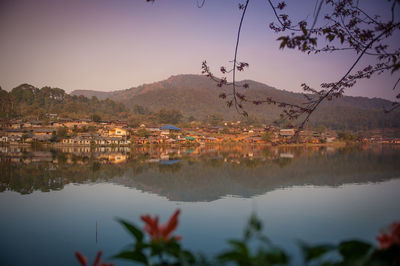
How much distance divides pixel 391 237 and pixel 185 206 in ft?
25.3

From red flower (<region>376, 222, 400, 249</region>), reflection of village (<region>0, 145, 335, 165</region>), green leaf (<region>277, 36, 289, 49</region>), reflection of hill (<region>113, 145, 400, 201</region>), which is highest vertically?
green leaf (<region>277, 36, 289, 49</region>)

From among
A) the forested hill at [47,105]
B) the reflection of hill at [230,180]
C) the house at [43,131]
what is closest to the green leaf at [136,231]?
the reflection of hill at [230,180]

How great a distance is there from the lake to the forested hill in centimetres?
5219

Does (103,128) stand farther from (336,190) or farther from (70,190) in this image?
(336,190)

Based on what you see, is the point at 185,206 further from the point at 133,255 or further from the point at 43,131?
the point at 43,131

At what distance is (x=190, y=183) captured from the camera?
12180 millimetres

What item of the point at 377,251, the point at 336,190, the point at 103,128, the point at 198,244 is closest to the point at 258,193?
the point at 336,190

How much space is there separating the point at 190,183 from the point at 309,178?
19.5ft

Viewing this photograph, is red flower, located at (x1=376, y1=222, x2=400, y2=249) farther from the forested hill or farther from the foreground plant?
the forested hill

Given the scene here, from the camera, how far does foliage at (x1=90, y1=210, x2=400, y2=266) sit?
0.72 m

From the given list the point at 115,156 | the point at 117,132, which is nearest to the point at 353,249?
the point at 115,156

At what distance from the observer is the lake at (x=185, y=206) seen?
5422 mm

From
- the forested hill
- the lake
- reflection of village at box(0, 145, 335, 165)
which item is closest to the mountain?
the forested hill

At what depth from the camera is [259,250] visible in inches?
28.9
